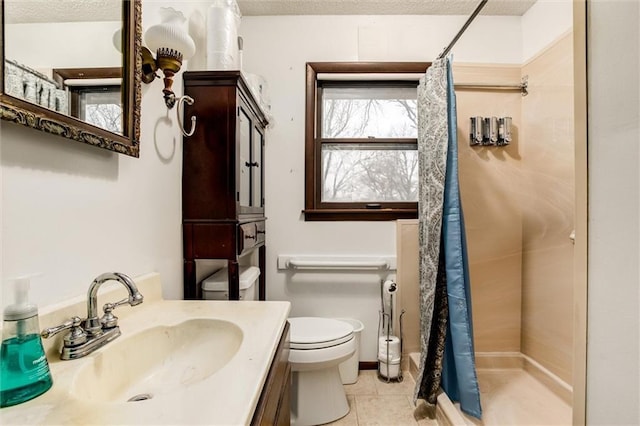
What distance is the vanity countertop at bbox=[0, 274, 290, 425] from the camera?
1.54 feet

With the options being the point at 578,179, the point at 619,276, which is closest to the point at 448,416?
the point at 619,276

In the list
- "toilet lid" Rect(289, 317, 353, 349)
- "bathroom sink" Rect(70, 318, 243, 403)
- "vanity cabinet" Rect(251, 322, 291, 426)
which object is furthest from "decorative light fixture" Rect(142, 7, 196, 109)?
"toilet lid" Rect(289, 317, 353, 349)

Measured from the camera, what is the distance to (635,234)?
613 millimetres

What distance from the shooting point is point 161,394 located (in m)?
0.59

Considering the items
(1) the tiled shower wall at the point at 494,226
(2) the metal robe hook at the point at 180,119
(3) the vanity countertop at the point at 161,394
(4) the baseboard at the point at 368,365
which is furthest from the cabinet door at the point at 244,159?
(4) the baseboard at the point at 368,365

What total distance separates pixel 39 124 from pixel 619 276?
1221mm

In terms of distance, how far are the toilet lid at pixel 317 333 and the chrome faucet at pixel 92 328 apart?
3.02 ft

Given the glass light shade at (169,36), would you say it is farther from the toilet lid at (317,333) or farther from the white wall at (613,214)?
the toilet lid at (317,333)

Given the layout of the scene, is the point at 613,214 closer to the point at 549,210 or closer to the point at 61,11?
the point at 61,11

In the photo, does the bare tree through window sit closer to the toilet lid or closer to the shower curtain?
the shower curtain

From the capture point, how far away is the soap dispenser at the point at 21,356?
1.64 ft

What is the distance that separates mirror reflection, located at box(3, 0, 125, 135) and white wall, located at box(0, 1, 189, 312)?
83 millimetres

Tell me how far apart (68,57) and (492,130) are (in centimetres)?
214

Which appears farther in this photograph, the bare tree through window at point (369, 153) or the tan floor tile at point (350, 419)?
the bare tree through window at point (369, 153)
